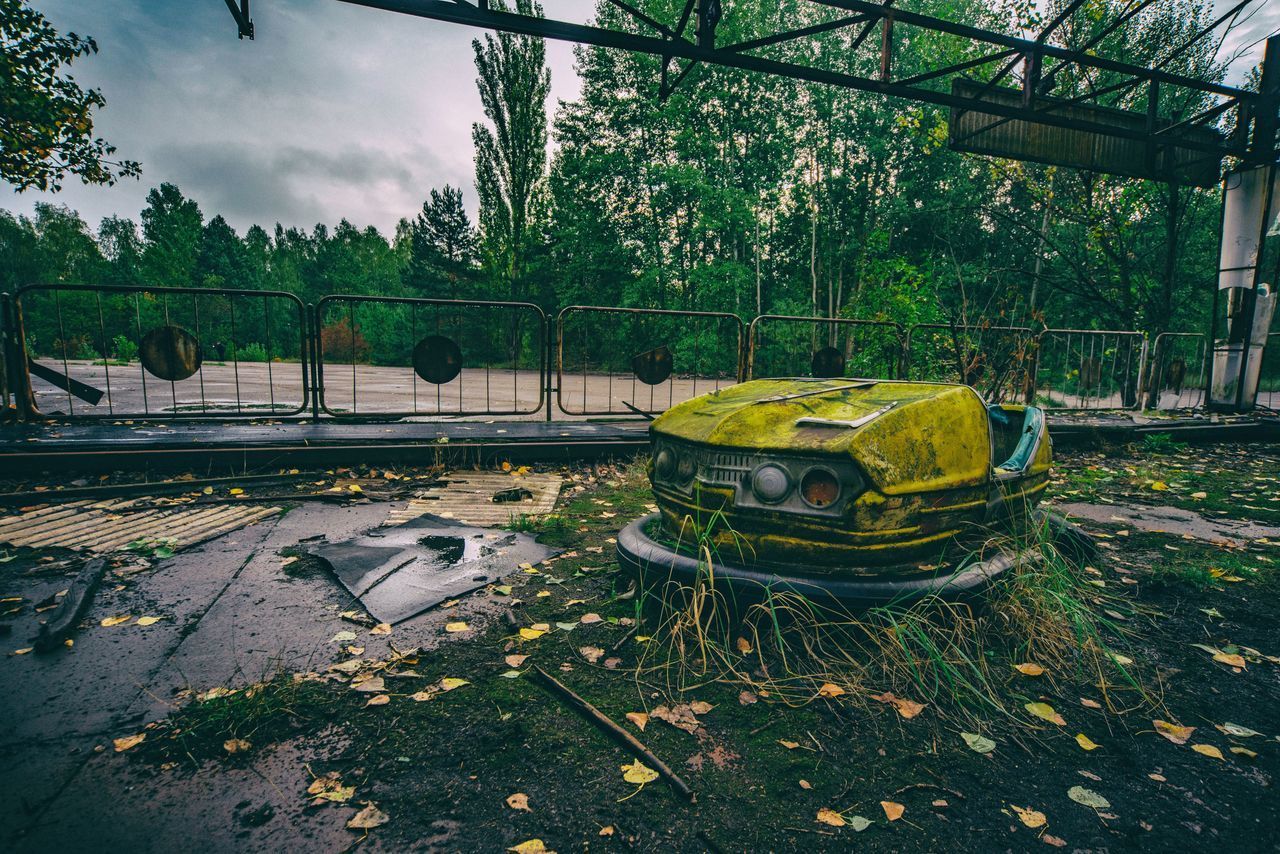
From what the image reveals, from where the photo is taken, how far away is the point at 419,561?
333cm

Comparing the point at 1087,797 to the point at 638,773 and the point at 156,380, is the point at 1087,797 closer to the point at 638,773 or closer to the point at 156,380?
the point at 638,773

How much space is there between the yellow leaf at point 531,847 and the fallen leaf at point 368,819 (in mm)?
358

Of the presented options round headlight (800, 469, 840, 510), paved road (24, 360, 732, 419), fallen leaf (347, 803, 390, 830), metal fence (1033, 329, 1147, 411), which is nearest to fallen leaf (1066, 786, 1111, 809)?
round headlight (800, 469, 840, 510)

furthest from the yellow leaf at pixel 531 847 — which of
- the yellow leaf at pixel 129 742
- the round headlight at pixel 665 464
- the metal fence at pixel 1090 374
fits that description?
the metal fence at pixel 1090 374

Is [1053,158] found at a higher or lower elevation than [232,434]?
higher

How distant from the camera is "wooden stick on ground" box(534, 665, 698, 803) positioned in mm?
1665

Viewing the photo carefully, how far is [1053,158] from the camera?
964 centimetres

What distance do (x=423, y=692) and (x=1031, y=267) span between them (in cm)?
2874

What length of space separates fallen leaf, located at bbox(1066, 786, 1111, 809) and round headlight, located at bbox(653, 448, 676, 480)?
166cm

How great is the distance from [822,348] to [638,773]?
37.3ft

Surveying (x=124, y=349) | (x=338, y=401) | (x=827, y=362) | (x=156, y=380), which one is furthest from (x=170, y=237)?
(x=827, y=362)

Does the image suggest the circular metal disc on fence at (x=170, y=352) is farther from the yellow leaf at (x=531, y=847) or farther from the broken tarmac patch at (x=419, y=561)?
the yellow leaf at (x=531, y=847)

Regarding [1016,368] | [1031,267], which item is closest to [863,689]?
[1016,368]

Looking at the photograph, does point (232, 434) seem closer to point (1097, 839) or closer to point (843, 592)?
point (843, 592)
